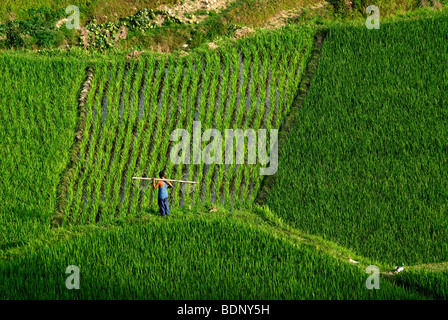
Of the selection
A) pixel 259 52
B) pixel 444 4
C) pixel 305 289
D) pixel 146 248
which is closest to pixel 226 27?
pixel 259 52

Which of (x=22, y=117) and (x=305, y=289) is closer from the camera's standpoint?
(x=305, y=289)

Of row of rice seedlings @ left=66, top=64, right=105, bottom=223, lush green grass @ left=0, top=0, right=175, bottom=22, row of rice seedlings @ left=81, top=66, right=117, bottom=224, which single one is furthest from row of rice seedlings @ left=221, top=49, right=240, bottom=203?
lush green grass @ left=0, top=0, right=175, bottom=22

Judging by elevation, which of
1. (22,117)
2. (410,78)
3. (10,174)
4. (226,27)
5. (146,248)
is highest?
(226,27)

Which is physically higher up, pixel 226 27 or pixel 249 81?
pixel 226 27

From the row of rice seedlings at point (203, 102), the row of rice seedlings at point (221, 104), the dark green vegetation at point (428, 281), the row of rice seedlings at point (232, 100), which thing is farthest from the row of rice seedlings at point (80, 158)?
the dark green vegetation at point (428, 281)

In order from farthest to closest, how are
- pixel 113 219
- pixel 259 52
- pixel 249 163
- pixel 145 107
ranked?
pixel 259 52 < pixel 145 107 < pixel 249 163 < pixel 113 219

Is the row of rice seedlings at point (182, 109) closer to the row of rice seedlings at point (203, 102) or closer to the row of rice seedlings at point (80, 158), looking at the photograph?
the row of rice seedlings at point (203, 102)

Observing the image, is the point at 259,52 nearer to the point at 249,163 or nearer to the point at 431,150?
the point at 249,163
